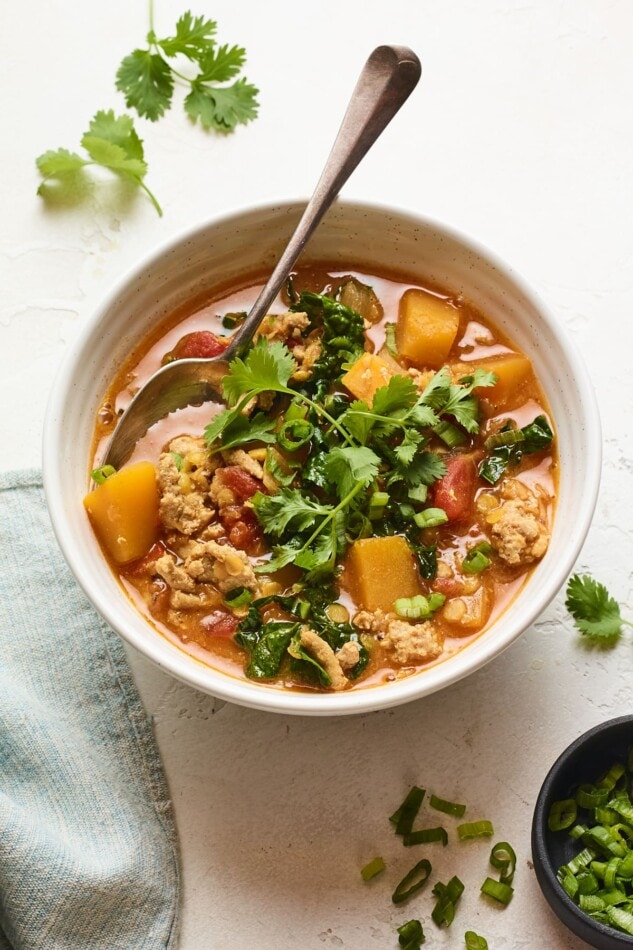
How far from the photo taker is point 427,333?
175 inches

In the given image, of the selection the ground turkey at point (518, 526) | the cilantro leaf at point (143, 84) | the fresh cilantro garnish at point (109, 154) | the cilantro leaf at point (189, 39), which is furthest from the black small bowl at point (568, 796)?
the cilantro leaf at point (189, 39)

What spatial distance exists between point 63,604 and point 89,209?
177 centimetres

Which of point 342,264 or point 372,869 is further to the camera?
point 342,264

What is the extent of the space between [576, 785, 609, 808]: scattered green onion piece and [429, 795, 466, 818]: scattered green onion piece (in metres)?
0.47

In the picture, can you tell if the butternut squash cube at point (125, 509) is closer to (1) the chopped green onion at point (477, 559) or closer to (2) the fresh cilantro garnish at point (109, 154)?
(1) the chopped green onion at point (477, 559)

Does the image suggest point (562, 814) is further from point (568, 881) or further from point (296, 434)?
point (296, 434)

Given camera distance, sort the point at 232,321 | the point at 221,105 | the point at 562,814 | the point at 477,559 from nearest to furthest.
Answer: the point at 477,559
the point at 562,814
the point at 232,321
the point at 221,105

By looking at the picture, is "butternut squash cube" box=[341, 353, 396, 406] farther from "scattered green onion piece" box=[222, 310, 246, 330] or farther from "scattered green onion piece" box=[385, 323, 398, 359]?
"scattered green onion piece" box=[222, 310, 246, 330]

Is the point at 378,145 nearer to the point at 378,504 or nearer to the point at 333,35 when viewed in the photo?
the point at 333,35

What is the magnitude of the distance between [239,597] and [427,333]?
1.29 metres

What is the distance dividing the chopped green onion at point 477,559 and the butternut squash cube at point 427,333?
0.75 m

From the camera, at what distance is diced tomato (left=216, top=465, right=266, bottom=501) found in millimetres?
4293

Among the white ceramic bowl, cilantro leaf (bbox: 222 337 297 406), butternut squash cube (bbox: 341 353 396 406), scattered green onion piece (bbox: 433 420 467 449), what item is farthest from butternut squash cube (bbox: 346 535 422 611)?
cilantro leaf (bbox: 222 337 297 406)

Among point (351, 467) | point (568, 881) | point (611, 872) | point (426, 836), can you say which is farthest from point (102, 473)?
point (611, 872)
